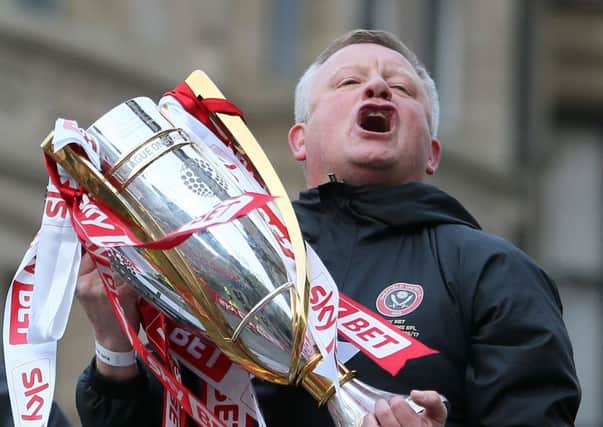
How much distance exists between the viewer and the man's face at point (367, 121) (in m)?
4.62

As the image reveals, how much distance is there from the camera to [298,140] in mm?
4957

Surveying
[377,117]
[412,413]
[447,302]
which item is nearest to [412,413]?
[412,413]

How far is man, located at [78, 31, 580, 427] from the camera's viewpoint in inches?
162

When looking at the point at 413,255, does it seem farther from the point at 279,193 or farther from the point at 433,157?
the point at 433,157

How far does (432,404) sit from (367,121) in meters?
1.00

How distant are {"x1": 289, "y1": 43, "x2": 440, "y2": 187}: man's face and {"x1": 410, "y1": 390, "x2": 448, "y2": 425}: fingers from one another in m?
0.83

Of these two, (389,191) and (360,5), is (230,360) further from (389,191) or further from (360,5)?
(360,5)

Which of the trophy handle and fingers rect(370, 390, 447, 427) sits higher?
the trophy handle

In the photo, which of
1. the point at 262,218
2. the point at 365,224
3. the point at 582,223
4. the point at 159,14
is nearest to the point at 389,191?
the point at 365,224

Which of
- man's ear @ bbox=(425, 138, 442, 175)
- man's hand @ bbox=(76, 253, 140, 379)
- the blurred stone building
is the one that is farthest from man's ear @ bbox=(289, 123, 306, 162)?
the blurred stone building

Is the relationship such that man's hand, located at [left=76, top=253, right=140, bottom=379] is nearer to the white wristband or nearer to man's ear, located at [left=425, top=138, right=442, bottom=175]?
the white wristband

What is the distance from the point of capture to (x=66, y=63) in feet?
40.7

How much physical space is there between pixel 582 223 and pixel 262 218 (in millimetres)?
Answer: 14300

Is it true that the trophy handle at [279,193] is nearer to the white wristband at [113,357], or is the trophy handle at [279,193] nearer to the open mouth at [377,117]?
the open mouth at [377,117]
